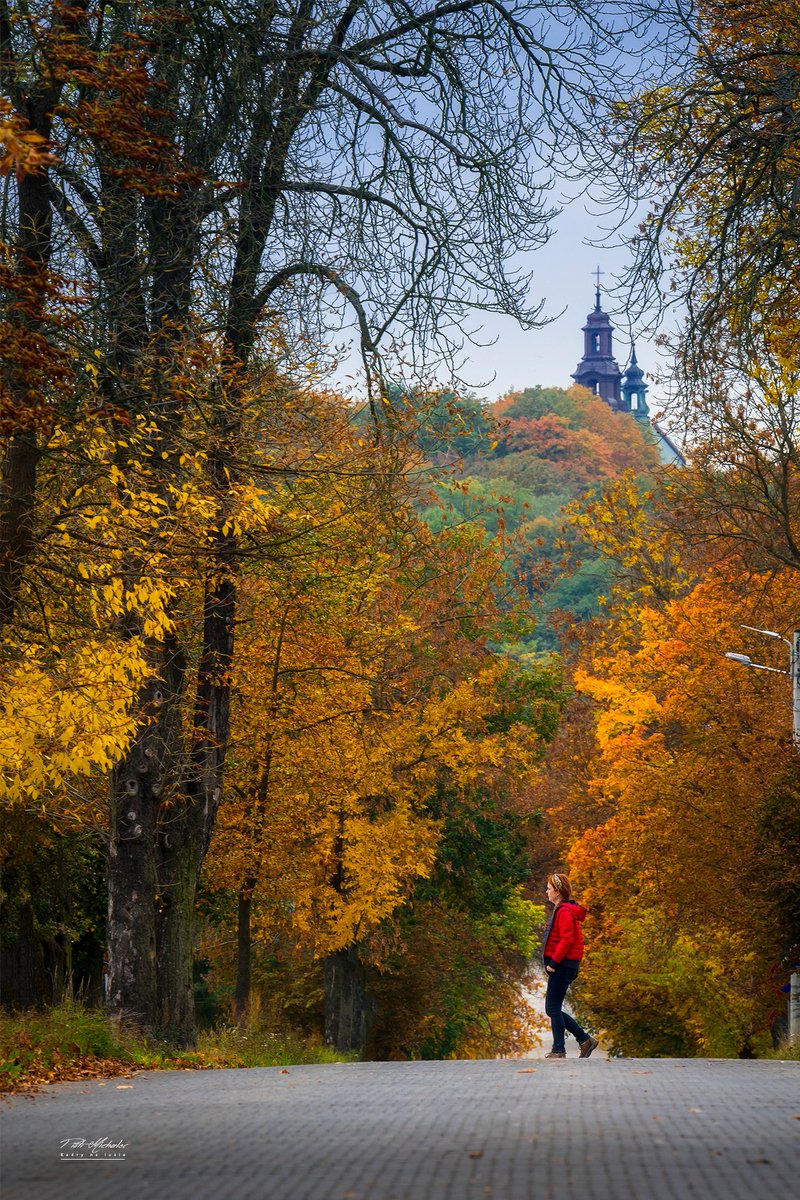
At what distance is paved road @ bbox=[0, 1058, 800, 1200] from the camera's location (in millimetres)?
6074

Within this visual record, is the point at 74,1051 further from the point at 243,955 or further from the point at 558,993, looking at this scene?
the point at 243,955

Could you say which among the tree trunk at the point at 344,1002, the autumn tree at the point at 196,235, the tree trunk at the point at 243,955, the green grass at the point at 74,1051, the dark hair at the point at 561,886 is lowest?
the tree trunk at the point at 344,1002

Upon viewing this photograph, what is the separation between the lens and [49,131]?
1244 centimetres

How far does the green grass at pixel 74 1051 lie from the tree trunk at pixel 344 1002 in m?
12.0

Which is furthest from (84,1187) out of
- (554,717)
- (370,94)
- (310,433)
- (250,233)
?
(554,717)

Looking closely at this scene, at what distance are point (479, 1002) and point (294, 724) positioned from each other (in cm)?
1525

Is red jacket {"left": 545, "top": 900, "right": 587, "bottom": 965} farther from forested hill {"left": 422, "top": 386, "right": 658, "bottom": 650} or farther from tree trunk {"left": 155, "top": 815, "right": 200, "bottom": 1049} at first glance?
forested hill {"left": 422, "top": 386, "right": 658, "bottom": 650}

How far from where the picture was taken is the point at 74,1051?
43.1 ft

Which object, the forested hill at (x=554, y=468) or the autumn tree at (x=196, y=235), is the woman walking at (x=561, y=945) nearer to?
the autumn tree at (x=196, y=235)

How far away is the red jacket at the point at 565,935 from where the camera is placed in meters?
13.8

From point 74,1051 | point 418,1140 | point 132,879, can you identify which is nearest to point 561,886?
point 74,1051

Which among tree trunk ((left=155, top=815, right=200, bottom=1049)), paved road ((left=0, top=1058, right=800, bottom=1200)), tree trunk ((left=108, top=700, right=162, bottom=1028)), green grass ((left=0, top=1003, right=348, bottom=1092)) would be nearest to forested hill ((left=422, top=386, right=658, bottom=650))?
tree trunk ((left=155, top=815, right=200, bottom=1049))

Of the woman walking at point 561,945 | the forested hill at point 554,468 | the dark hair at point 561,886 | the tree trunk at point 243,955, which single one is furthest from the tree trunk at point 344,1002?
the forested hill at point 554,468

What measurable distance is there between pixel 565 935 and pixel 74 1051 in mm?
4172
